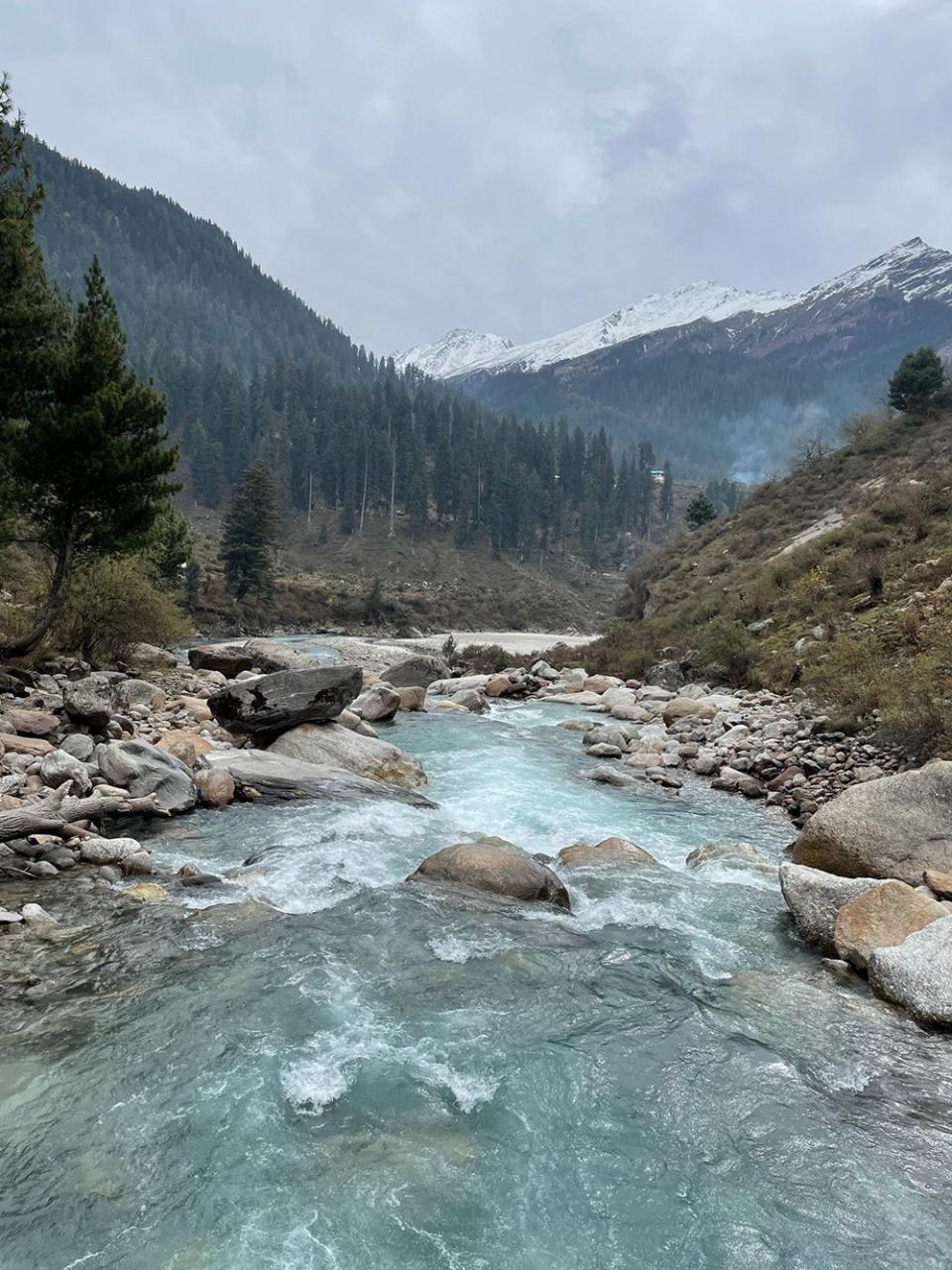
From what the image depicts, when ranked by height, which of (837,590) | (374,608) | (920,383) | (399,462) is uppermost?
(399,462)

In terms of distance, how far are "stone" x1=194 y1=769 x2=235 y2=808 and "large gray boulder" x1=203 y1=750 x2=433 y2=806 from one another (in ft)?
0.60

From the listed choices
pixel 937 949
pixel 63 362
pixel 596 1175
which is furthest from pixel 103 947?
pixel 63 362

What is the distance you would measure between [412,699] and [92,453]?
12.5 metres

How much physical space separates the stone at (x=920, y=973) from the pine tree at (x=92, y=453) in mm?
15619

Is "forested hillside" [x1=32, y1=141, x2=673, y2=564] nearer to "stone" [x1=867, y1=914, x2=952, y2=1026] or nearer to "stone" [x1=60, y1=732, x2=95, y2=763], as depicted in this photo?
"stone" [x1=60, y1=732, x2=95, y2=763]

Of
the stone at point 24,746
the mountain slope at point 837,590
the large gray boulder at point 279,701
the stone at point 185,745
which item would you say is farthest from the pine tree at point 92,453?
the mountain slope at point 837,590

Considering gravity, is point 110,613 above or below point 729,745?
above

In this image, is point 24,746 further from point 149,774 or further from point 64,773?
point 149,774

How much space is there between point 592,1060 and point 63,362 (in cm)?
1597

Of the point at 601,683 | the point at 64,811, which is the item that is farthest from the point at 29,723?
the point at 601,683

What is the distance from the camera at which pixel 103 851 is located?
26.9ft

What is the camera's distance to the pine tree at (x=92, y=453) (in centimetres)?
1418

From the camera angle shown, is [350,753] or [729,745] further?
[729,745]

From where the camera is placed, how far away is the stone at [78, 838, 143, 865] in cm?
813
